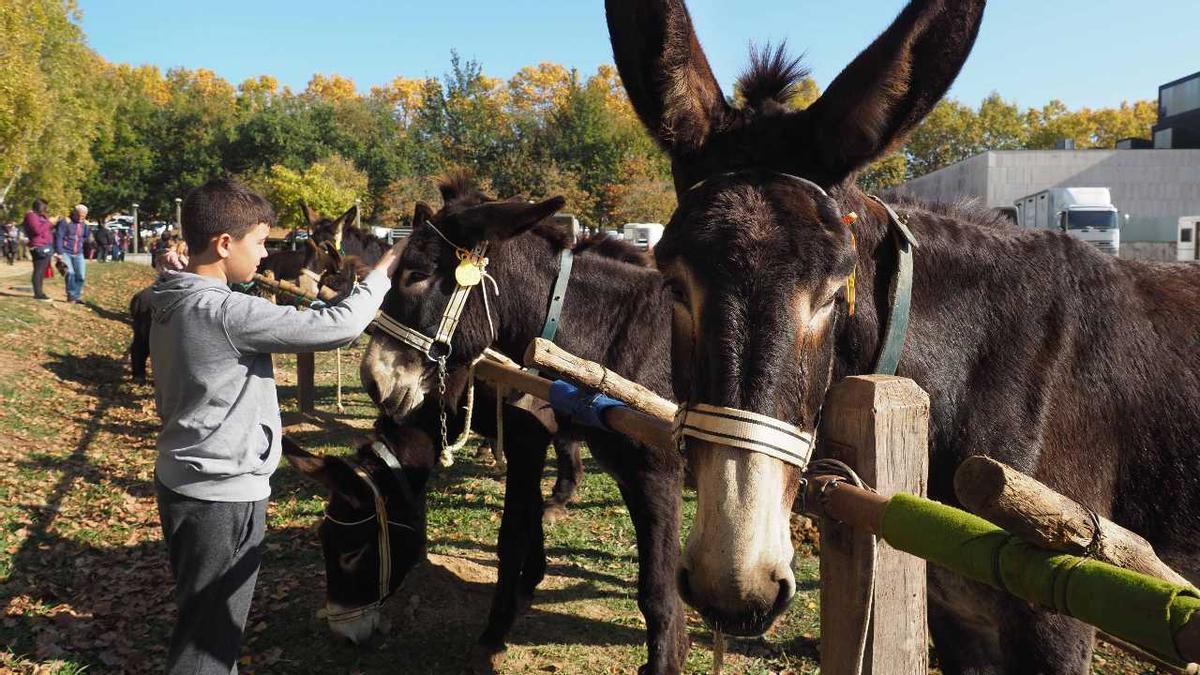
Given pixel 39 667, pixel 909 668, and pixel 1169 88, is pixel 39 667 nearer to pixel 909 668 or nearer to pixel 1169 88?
pixel 909 668

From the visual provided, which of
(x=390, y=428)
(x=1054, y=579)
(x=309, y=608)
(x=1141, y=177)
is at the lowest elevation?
(x=309, y=608)

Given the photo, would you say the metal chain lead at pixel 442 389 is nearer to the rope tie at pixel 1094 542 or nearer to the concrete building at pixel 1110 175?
the rope tie at pixel 1094 542

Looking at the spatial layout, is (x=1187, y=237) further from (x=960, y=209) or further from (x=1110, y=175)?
(x=960, y=209)

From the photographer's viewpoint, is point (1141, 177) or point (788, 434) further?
point (1141, 177)

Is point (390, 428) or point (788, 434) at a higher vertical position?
point (788, 434)

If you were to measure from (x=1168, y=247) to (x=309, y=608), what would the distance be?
39595 millimetres

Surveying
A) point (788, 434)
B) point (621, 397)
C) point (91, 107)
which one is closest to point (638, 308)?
point (621, 397)

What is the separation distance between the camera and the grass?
4.32 metres

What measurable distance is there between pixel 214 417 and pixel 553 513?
13.7 ft

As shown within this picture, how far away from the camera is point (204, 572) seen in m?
2.90

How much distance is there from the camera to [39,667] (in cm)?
399

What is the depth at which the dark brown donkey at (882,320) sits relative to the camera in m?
1.61

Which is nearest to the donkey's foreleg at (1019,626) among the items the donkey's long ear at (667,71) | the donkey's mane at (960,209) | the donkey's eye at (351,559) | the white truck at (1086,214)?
the donkey's mane at (960,209)

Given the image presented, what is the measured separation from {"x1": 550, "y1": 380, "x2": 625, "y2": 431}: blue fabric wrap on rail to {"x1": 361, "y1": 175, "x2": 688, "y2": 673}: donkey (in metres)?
0.86
